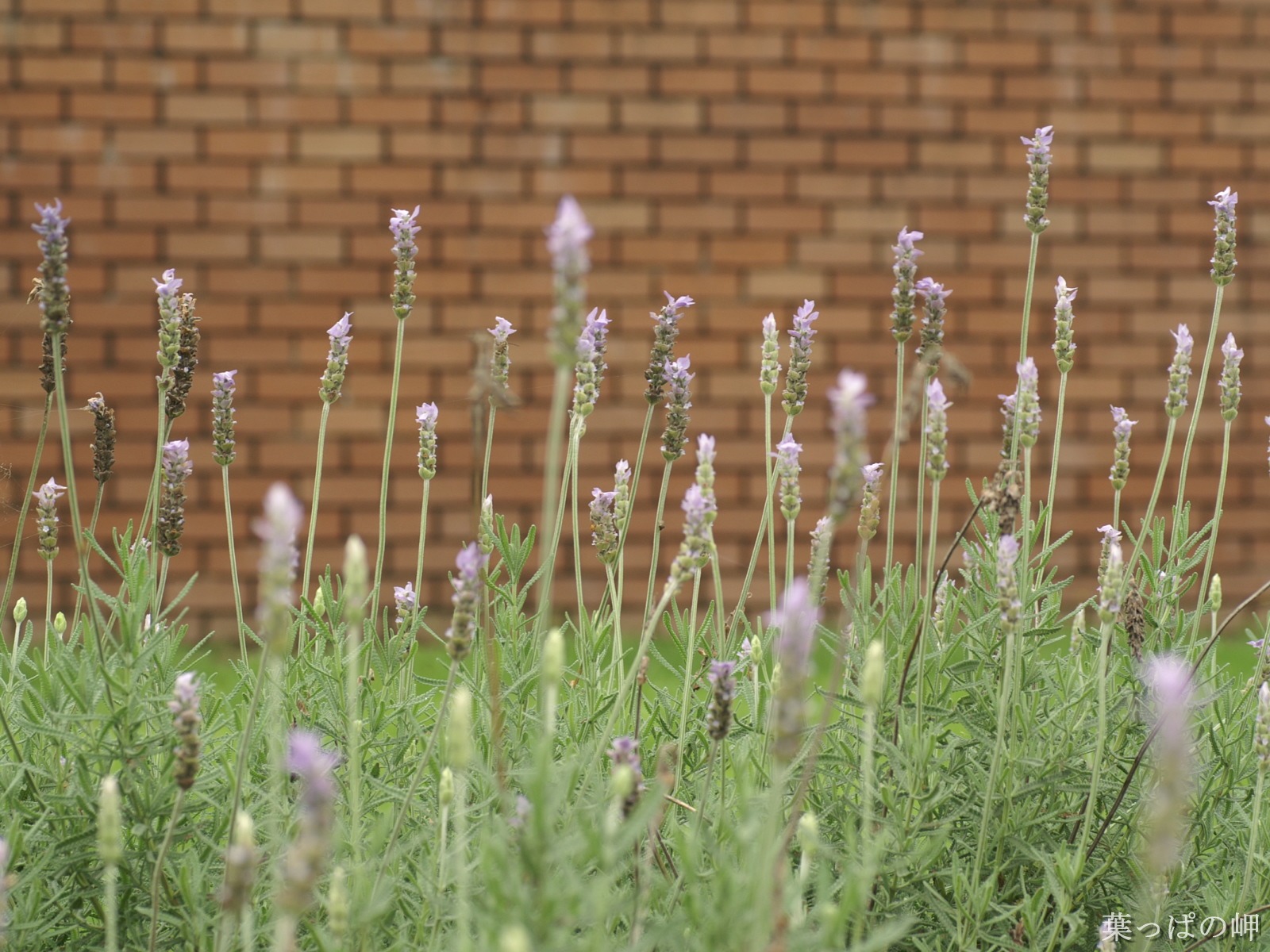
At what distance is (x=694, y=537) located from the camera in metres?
1.19

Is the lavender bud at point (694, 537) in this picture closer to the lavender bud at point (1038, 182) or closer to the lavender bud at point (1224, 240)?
the lavender bud at point (1038, 182)

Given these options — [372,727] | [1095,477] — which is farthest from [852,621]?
[1095,477]

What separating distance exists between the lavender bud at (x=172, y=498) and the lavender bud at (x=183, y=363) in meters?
0.05

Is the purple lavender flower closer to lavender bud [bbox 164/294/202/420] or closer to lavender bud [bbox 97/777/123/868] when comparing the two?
lavender bud [bbox 164/294/202/420]

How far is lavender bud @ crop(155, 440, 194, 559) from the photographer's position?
1507 millimetres

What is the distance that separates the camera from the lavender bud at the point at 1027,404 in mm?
1509

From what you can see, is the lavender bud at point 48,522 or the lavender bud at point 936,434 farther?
the lavender bud at point 48,522

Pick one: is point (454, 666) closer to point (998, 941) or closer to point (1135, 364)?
point (998, 941)

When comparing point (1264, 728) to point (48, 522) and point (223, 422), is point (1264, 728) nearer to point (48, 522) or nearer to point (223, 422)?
point (223, 422)

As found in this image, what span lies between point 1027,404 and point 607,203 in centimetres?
355

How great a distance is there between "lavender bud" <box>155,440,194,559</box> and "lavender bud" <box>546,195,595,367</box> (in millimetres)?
708

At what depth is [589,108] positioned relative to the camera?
16.0 ft

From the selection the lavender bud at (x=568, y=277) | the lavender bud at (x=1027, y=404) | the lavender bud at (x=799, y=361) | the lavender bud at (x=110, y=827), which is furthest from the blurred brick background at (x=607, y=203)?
the lavender bud at (x=568, y=277)

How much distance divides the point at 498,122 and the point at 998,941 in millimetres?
3922
